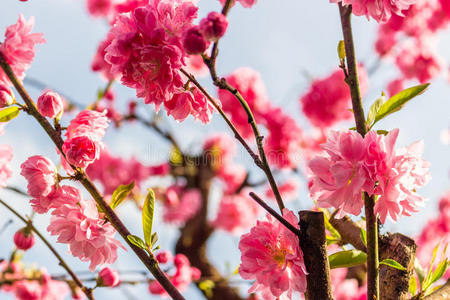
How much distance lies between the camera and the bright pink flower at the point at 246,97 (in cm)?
270

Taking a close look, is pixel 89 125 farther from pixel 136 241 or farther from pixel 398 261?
pixel 398 261

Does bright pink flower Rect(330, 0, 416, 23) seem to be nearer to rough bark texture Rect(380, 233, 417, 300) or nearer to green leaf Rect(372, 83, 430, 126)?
green leaf Rect(372, 83, 430, 126)

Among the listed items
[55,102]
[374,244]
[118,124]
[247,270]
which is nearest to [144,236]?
[247,270]

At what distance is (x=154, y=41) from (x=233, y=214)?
3511 mm

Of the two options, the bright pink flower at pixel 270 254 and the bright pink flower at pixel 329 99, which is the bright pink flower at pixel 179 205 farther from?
the bright pink flower at pixel 270 254

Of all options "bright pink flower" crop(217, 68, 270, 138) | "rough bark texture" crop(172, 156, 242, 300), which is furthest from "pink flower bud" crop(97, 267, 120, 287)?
"rough bark texture" crop(172, 156, 242, 300)

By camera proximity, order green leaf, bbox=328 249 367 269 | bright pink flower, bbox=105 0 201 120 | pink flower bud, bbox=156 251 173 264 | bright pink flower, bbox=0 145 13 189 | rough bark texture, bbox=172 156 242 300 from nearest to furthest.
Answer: bright pink flower, bbox=105 0 201 120
green leaf, bbox=328 249 367 269
bright pink flower, bbox=0 145 13 189
pink flower bud, bbox=156 251 173 264
rough bark texture, bbox=172 156 242 300

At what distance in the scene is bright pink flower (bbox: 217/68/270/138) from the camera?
2697 millimetres

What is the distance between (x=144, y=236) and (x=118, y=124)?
9.27 feet

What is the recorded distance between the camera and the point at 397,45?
391 centimetres

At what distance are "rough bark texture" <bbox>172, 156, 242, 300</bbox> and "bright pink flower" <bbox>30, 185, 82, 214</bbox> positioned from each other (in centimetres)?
278

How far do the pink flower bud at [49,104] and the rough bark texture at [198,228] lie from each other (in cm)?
284

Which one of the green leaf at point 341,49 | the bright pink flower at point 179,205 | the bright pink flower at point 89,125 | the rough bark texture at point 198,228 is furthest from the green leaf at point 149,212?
the bright pink flower at point 179,205

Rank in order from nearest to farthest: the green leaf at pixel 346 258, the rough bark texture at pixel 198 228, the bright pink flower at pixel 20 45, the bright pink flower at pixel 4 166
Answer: the green leaf at pixel 346 258
the bright pink flower at pixel 20 45
the bright pink flower at pixel 4 166
the rough bark texture at pixel 198 228
